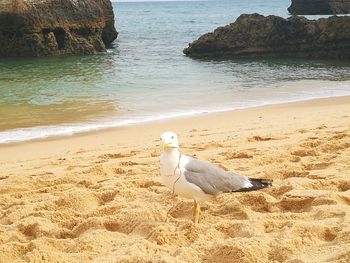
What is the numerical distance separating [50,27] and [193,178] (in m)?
24.0

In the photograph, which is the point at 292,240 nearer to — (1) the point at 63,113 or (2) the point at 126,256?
(2) the point at 126,256

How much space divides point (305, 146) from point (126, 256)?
3670 millimetres

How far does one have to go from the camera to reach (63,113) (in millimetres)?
11047

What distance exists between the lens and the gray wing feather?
375 centimetres

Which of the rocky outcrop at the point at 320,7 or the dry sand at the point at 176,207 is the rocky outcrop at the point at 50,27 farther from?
the rocky outcrop at the point at 320,7

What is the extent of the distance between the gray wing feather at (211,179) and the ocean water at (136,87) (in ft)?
18.0

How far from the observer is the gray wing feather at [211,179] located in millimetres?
3754

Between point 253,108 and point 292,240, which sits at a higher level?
point 292,240

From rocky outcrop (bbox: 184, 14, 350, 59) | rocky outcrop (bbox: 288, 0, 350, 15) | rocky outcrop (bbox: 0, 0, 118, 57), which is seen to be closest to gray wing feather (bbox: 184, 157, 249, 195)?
rocky outcrop (bbox: 184, 14, 350, 59)

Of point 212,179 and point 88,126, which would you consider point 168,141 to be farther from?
point 88,126

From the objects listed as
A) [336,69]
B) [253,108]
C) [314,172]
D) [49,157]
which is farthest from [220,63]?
[314,172]

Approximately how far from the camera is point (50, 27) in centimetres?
2597

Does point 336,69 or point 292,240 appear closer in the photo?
point 292,240

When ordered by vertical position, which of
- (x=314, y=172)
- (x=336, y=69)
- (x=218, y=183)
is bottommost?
(x=336, y=69)
